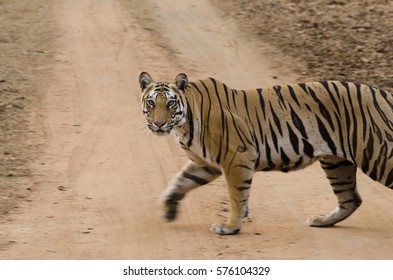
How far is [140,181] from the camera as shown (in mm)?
10336

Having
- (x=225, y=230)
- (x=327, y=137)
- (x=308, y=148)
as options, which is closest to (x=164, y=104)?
(x=225, y=230)

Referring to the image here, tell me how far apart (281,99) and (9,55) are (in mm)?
7195

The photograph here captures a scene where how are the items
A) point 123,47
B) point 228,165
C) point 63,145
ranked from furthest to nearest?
point 123,47 < point 63,145 < point 228,165

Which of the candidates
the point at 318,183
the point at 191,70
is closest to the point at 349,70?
the point at 191,70

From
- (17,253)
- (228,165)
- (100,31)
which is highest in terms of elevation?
(228,165)

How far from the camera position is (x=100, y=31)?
16.6m

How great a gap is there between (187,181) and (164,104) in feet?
2.71

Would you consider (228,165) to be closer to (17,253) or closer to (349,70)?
(17,253)

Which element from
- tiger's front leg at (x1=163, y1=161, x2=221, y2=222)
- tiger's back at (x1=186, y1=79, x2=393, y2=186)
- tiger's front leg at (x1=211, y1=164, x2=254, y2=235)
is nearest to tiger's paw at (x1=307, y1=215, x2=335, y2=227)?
tiger's back at (x1=186, y1=79, x2=393, y2=186)

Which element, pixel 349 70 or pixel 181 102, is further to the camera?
pixel 349 70

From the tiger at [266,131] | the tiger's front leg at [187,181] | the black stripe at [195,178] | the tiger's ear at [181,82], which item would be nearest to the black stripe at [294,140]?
the tiger at [266,131]

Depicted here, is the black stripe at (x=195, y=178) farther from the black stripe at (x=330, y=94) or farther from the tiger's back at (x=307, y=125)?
the black stripe at (x=330, y=94)

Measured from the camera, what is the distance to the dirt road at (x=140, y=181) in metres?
8.18

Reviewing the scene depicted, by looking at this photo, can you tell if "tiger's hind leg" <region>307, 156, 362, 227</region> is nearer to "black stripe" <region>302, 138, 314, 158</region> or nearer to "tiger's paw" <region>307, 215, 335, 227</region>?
"tiger's paw" <region>307, 215, 335, 227</region>
